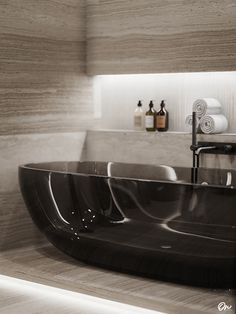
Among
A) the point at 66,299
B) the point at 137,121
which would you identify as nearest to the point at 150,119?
the point at 137,121

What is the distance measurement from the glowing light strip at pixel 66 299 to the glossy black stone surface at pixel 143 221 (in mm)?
335

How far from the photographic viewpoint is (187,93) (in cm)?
426

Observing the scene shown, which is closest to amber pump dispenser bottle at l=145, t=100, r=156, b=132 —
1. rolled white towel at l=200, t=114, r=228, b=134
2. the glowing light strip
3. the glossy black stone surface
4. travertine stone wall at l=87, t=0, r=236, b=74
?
travertine stone wall at l=87, t=0, r=236, b=74

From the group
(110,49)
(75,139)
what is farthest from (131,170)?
(110,49)

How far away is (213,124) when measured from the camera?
389 centimetres

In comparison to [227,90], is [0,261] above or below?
below

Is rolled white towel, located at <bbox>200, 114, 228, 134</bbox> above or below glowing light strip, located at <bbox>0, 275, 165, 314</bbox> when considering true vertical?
above

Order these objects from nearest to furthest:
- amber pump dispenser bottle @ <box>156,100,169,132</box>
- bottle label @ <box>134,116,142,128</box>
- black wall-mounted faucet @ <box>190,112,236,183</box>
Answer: black wall-mounted faucet @ <box>190,112,236,183</box> → amber pump dispenser bottle @ <box>156,100,169,132</box> → bottle label @ <box>134,116,142,128</box>

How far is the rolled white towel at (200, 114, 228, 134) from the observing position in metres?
3.90

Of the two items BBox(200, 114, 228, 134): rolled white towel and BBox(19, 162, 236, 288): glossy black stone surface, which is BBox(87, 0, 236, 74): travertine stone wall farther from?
BBox(19, 162, 236, 288): glossy black stone surface

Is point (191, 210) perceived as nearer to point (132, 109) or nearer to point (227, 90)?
point (227, 90)

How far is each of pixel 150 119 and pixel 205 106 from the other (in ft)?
→ 1.53

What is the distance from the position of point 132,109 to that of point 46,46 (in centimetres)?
82

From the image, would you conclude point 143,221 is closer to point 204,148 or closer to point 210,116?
point 204,148
